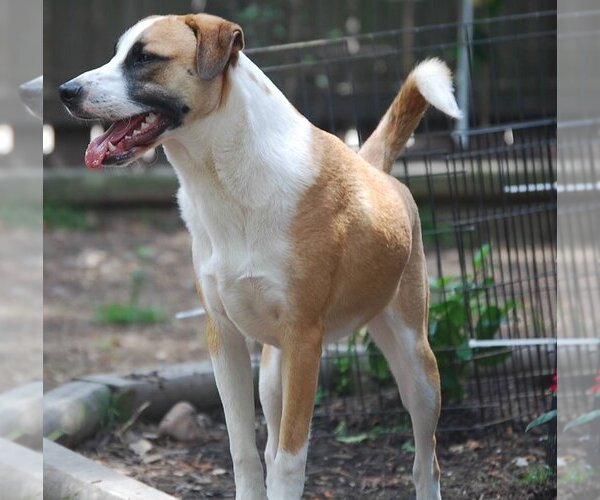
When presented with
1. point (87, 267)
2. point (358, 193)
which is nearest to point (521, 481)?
point (358, 193)

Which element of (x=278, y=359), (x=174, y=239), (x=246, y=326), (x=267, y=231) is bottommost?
(x=174, y=239)

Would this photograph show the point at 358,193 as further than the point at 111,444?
No

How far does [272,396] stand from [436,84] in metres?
1.12

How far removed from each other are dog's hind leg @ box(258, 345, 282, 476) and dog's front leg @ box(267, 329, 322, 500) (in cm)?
44

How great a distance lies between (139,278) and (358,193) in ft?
15.0

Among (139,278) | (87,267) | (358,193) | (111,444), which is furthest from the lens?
(87,267)

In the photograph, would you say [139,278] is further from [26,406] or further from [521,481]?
[521,481]

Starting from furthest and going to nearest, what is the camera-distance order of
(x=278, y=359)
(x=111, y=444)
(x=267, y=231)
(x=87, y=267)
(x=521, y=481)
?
(x=87, y=267) < (x=111, y=444) < (x=521, y=481) < (x=278, y=359) < (x=267, y=231)

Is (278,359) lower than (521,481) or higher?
higher

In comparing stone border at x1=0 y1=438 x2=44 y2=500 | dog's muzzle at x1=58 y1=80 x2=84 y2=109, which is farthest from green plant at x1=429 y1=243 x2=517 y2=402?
dog's muzzle at x1=58 y1=80 x2=84 y2=109

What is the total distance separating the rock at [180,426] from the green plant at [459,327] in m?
1.04

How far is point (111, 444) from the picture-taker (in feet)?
15.1

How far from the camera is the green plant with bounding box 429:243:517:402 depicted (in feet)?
14.9

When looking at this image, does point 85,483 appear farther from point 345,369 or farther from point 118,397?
point 345,369
